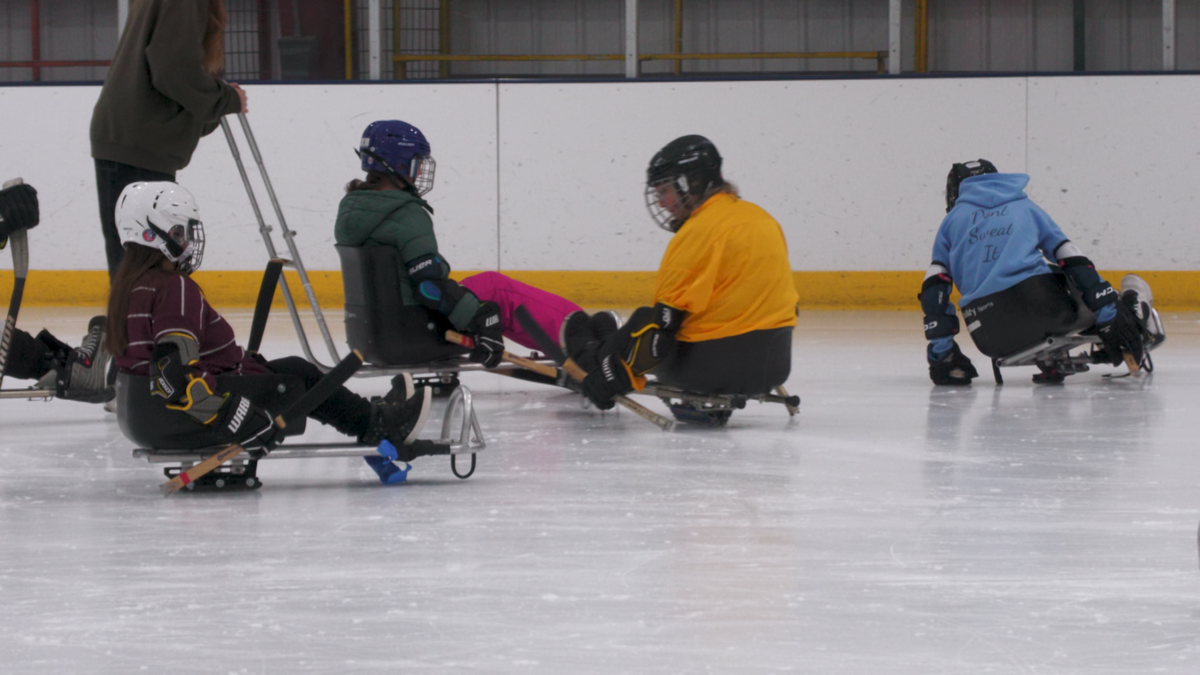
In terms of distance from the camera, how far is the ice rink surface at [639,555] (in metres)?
1.86

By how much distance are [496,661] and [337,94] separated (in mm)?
7132

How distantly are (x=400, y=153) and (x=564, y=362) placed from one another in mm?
851

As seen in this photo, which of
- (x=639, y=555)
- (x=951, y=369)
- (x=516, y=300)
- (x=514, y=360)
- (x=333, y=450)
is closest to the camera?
(x=639, y=555)

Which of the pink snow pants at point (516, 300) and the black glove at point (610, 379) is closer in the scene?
the black glove at point (610, 379)

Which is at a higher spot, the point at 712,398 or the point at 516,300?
the point at 516,300

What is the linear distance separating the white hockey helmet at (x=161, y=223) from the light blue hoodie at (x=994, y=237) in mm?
2824

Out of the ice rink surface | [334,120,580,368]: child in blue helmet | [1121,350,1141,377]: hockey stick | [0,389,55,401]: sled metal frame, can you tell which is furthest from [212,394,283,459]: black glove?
[1121,350,1141,377]: hockey stick

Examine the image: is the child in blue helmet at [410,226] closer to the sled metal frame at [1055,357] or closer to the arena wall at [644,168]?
the sled metal frame at [1055,357]

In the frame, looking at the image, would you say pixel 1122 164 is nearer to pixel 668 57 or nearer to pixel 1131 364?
pixel 668 57

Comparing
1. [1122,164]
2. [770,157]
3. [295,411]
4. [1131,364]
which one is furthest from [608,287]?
[295,411]

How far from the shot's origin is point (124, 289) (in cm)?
283

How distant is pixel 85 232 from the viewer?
8.59 m

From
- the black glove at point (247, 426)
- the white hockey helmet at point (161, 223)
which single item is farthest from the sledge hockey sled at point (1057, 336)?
the white hockey helmet at point (161, 223)

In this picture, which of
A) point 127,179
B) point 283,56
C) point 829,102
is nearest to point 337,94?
point 283,56
